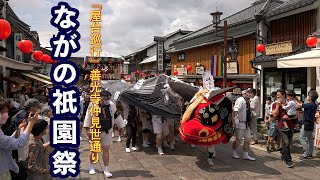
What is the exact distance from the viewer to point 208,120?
712 cm

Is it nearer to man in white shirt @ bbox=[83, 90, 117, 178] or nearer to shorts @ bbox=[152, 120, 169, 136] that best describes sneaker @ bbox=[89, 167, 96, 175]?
man in white shirt @ bbox=[83, 90, 117, 178]

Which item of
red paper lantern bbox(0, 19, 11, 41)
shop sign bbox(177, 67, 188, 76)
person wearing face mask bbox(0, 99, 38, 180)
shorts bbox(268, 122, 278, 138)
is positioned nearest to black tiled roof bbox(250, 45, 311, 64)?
shorts bbox(268, 122, 278, 138)

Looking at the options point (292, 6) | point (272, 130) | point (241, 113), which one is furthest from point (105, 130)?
point (292, 6)

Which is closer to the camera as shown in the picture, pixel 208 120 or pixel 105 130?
pixel 105 130

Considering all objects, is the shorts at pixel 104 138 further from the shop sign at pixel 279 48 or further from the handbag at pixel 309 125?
the shop sign at pixel 279 48

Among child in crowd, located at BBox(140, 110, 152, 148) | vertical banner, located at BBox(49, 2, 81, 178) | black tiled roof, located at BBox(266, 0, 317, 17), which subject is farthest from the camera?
black tiled roof, located at BBox(266, 0, 317, 17)

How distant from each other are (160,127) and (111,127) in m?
2.32

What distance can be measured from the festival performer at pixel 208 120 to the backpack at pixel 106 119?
1.85 meters

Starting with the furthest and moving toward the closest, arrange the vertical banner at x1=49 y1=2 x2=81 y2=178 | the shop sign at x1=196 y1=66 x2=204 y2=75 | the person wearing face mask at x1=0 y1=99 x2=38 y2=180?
the shop sign at x1=196 y1=66 x2=204 y2=75
the vertical banner at x1=49 y1=2 x2=81 y2=178
the person wearing face mask at x1=0 y1=99 x2=38 y2=180

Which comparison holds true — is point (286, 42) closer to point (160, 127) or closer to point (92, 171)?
point (160, 127)

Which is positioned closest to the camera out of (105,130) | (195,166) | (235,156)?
(105,130)

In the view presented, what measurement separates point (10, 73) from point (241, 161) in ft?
68.1

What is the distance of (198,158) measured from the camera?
827cm

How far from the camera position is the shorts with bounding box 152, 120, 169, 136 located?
28.8 feet
